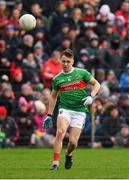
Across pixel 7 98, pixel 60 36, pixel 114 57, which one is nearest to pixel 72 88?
pixel 7 98

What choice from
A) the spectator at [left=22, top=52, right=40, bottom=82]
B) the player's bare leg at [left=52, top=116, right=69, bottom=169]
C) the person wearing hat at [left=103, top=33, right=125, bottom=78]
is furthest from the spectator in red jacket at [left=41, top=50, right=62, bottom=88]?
the player's bare leg at [left=52, top=116, right=69, bottom=169]

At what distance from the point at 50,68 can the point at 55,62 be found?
0.26m

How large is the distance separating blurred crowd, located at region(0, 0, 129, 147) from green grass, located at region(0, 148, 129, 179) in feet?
5.88

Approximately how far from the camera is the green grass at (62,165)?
13.8 m

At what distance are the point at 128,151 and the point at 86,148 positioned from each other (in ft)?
8.05

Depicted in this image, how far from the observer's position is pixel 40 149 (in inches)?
891

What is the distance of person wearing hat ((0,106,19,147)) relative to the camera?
23.2m

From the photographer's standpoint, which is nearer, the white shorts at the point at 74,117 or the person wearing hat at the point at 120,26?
the white shorts at the point at 74,117

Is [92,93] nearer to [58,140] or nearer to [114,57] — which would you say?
[58,140]

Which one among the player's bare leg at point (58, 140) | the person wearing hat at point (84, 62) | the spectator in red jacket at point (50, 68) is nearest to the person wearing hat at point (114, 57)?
the person wearing hat at point (84, 62)

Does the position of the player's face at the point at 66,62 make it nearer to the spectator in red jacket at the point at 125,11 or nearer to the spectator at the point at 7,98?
the spectator at the point at 7,98

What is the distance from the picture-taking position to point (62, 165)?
16.5 m

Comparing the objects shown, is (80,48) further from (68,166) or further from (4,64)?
(68,166)

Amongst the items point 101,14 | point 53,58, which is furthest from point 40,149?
point 101,14
